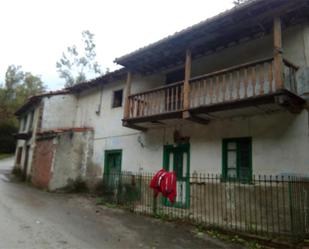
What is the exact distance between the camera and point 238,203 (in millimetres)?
7848

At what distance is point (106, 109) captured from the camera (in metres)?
14.0

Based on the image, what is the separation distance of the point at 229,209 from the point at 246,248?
178 centimetres

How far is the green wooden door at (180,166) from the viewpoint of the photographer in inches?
371

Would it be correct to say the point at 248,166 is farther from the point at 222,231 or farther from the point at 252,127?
the point at 222,231

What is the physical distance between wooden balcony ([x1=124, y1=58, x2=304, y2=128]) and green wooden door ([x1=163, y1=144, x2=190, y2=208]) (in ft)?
3.98

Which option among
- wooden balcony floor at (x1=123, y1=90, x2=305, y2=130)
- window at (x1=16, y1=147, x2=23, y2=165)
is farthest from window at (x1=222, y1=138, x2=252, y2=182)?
window at (x1=16, y1=147, x2=23, y2=165)

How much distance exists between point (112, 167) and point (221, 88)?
257 inches

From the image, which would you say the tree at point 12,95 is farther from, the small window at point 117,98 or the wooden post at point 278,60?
the wooden post at point 278,60

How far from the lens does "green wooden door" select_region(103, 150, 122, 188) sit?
1163 centimetres

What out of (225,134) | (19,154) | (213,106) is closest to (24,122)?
(19,154)

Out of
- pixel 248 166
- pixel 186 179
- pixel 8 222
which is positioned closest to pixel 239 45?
pixel 248 166

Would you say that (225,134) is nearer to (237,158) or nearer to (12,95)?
(237,158)

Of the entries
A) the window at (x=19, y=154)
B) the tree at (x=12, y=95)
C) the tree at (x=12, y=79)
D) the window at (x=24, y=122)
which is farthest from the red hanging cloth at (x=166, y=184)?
the tree at (x=12, y=79)

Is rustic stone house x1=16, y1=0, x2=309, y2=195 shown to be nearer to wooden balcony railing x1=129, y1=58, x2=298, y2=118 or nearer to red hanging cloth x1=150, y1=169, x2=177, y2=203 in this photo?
wooden balcony railing x1=129, y1=58, x2=298, y2=118
